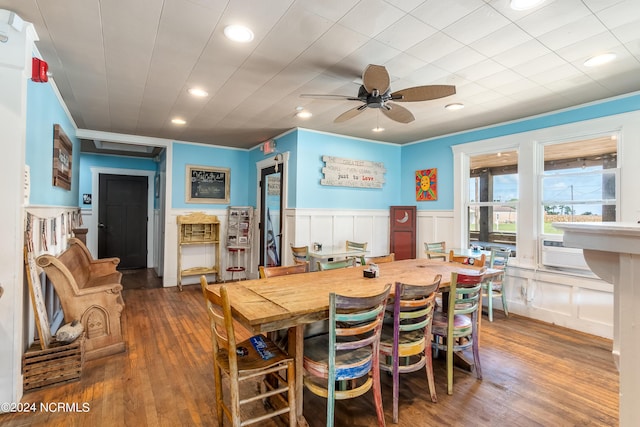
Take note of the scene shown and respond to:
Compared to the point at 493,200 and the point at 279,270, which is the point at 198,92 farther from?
the point at 493,200

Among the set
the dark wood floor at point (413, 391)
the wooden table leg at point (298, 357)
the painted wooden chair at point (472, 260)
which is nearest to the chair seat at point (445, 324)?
the dark wood floor at point (413, 391)

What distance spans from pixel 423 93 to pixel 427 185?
2.93 metres

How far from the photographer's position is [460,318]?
2518 millimetres

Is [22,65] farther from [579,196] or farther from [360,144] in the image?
[579,196]

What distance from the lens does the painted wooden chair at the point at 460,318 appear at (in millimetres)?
2289

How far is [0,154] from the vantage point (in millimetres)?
2049

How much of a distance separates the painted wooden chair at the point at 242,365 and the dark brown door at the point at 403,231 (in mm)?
3760

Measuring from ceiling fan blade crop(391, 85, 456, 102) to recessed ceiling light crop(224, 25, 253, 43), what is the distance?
1.17 metres

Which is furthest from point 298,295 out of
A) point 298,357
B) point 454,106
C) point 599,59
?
point 599,59

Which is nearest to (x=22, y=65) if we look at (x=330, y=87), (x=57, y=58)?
(x=57, y=58)

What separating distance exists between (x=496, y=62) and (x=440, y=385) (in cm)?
263

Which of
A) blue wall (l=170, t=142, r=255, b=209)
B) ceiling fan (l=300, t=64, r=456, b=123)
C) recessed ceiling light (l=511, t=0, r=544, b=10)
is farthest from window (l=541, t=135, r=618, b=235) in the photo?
blue wall (l=170, t=142, r=255, b=209)

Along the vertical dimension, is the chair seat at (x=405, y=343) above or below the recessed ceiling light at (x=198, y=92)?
below

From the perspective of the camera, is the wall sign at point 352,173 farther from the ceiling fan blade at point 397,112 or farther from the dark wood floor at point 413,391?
the dark wood floor at point 413,391
